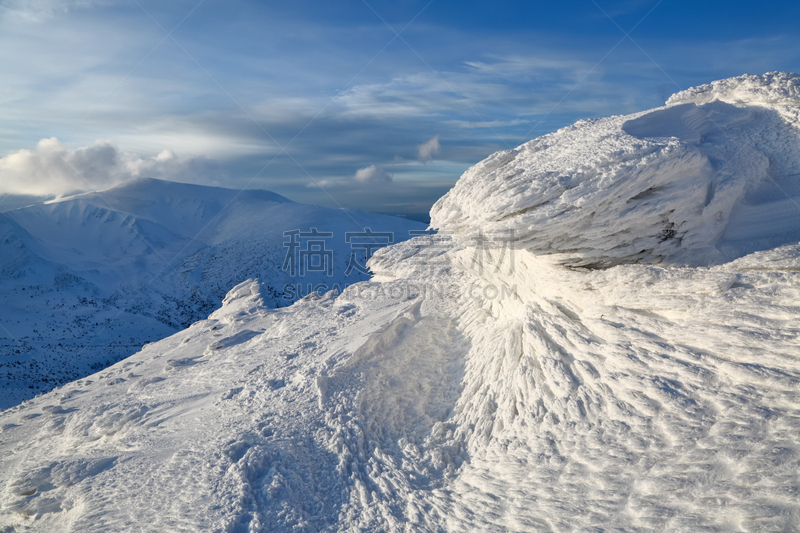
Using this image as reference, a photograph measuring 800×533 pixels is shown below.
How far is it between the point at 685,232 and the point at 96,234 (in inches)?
2140

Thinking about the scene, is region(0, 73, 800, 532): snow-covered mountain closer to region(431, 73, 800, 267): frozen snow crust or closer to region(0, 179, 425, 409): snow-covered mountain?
region(431, 73, 800, 267): frozen snow crust

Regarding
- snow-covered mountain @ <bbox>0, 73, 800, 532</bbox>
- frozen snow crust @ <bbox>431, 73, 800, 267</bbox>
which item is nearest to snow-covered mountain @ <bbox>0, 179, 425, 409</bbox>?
snow-covered mountain @ <bbox>0, 73, 800, 532</bbox>

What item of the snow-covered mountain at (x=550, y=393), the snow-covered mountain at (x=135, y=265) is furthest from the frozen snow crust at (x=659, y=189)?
the snow-covered mountain at (x=135, y=265)

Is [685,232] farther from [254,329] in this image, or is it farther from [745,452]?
[254,329]

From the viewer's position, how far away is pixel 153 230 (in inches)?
1898

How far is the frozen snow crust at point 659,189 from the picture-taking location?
230 inches

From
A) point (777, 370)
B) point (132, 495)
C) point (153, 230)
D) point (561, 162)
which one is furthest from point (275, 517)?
point (153, 230)

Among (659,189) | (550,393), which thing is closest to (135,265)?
(550,393)

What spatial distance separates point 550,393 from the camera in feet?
18.9

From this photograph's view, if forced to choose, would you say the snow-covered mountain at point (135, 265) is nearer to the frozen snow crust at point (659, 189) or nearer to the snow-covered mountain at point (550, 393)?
the snow-covered mountain at point (550, 393)

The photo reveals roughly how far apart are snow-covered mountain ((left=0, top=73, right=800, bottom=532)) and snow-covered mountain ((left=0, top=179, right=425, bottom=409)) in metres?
14.3

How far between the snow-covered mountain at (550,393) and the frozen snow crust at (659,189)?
0.03 meters

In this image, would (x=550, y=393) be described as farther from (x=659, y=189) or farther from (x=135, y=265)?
(x=135, y=265)

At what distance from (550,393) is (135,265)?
43.8 m
